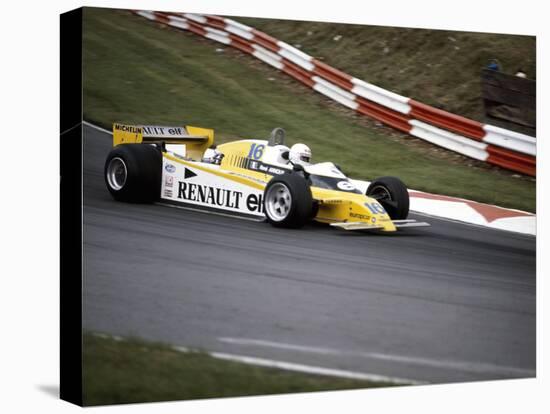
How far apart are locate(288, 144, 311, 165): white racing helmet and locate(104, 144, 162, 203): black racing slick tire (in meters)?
1.62

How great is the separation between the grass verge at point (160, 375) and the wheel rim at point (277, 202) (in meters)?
3.23

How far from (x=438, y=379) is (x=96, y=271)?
3471 millimetres

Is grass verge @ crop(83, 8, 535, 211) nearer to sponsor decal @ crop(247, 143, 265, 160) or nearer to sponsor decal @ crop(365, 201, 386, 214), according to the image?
sponsor decal @ crop(247, 143, 265, 160)

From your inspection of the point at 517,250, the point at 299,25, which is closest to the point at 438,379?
the point at 517,250

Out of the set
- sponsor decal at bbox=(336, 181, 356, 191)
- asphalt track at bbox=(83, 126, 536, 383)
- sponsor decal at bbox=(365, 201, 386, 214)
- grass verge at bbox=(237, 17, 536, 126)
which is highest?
grass verge at bbox=(237, 17, 536, 126)

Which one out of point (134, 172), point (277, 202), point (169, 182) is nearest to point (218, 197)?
point (169, 182)

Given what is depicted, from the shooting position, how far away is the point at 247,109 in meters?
11.3

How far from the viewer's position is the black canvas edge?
8.01 m

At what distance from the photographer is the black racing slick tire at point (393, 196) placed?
456 inches

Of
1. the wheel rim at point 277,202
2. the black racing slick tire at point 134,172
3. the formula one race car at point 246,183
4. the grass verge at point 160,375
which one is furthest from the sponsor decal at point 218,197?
the grass verge at point 160,375

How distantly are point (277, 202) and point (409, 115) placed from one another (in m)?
2.09

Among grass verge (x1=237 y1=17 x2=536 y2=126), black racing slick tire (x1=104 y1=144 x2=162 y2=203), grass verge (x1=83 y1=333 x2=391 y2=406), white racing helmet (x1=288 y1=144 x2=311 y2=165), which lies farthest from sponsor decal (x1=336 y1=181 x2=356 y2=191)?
grass verge (x1=83 y1=333 x2=391 y2=406)

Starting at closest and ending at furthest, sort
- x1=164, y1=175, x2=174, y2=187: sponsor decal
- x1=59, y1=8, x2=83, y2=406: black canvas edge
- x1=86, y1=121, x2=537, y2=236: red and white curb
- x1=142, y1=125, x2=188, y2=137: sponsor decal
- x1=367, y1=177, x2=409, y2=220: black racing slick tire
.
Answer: x1=59, y1=8, x2=83, y2=406: black canvas edge, x1=142, y1=125, x2=188, y2=137: sponsor decal, x1=86, y1=121, x2=537, y2=236: red and white curb, x1=367, y1=177, x2=409, y2=220: black racing slick tire, x1=164, y1=175, x2=174, y2=187: sponsor decal

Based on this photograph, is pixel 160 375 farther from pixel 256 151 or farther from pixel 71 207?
pixel 256 151
